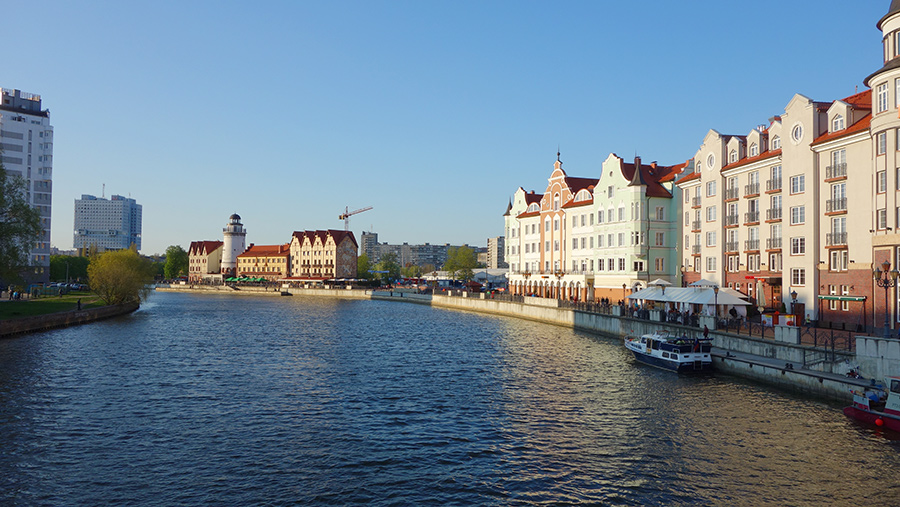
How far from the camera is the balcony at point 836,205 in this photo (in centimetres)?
4603

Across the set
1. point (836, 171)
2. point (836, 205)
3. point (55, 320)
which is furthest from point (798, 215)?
point (55, 320)

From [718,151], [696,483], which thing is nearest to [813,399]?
[696,483]

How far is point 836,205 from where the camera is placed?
46.8 m

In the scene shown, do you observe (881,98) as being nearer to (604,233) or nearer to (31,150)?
(604,233)

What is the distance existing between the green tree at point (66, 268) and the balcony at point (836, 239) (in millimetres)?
188911

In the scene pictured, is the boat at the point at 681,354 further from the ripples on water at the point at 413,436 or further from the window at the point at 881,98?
the window at the point at 881,98

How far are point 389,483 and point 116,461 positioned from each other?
10.5 metres

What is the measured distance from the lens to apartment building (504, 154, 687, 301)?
7694 centimetres

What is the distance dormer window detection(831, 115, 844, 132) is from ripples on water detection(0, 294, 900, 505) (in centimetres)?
2375

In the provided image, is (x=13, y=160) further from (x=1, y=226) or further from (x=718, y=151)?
(x=718, y=151)

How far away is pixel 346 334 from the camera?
222 ft

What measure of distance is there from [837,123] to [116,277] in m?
92.5

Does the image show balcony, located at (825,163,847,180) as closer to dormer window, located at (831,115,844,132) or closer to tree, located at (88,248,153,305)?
dormer window, located at (831,115,844,132)

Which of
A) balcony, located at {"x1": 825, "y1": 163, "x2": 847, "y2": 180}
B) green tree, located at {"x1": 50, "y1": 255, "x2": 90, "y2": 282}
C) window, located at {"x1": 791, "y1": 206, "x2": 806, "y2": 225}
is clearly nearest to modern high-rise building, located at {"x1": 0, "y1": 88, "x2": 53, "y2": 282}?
green tree, located at {"x1": 50, "y1": 255, "x2": 90, "y2": 282}
